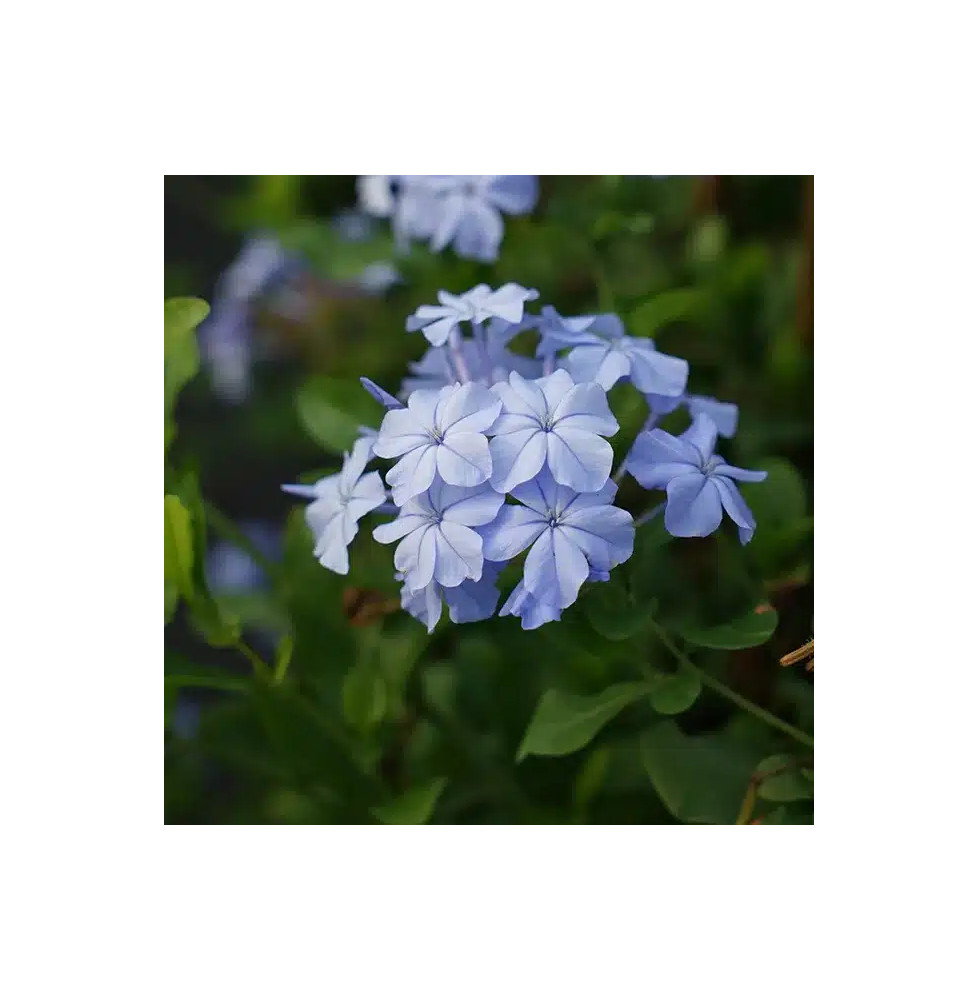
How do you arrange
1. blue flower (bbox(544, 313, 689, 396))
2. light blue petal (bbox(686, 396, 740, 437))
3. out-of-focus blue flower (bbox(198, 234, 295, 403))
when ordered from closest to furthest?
blue flower (bbox(544, 313, 689, 396))
light blue petal (bbox(686, 396, 740, 437))
out-of-focus blue flower (bbox(198, 234, 295, 403))

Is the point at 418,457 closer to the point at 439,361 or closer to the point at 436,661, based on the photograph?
the point at 439,361

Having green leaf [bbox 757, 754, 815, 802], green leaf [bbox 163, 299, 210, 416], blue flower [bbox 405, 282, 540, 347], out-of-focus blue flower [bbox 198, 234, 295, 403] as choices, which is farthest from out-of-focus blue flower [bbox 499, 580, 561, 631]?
out-of-focus blue flower [bbox 198, 234, 295, 403]

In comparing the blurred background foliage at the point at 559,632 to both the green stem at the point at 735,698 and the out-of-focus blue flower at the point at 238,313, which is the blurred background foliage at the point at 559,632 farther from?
the out-of-focus blue flower at the point at 238,313

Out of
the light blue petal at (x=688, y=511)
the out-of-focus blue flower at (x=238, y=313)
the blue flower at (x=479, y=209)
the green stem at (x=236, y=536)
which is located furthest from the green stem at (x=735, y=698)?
the out-of-focus blue flower at (x=238, y=313)

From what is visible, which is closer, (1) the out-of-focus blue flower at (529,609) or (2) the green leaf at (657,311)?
(1) the out-of-focus blue flower at (529,609)

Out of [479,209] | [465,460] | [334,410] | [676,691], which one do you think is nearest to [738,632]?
[676,691]

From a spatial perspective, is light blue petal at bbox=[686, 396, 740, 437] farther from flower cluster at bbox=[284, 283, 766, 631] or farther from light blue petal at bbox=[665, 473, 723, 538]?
light blue petal at bbox=[665, 473, 723, 538]

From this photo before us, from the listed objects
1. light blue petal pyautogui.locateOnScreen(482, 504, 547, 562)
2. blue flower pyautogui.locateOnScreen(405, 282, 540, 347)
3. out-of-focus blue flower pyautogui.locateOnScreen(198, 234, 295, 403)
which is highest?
out-of-focus blue flower pyautogui.locateOnScreen(198, 234, 295, 403)

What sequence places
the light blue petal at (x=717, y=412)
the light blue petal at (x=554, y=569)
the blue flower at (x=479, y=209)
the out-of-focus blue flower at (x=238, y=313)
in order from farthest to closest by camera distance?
1. the out-of-focus blue flower at (x=238, y=313)
2. the blue flower at (x=479, y=209)
3. the light blue petal at (x=717, y=412)
4. the light blue petal at (x=554, y=569)

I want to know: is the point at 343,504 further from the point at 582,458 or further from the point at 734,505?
the point at 734,505
